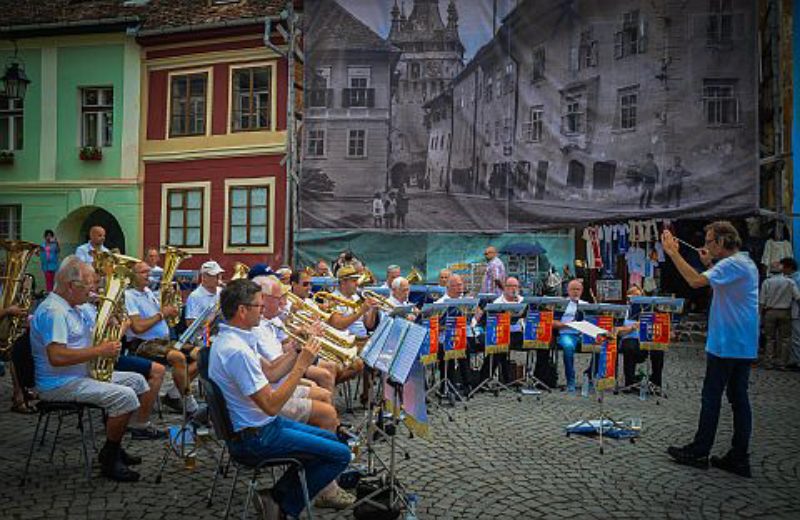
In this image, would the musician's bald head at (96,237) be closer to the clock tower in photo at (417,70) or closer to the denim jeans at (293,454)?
the denim jeans at (293,454)

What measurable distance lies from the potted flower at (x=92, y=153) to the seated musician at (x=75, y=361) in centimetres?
1599

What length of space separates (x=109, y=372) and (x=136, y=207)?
1536cm

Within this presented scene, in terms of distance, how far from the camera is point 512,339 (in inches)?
375

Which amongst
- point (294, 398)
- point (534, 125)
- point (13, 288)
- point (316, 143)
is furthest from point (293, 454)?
point (316, 143)

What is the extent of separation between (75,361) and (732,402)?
17.5ft

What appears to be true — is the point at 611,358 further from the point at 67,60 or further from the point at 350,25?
the point at 67,60

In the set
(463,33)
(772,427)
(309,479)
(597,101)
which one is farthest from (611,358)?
(463,33)

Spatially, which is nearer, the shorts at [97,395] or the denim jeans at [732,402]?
the shorts at [97,395]

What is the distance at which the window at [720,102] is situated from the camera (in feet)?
47.6

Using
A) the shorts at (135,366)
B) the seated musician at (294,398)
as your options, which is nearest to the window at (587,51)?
the seated musician at (294,398)

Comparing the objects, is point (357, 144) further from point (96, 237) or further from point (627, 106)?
point (96, 237)

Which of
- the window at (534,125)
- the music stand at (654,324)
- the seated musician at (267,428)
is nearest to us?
the seated musician at (267,428)

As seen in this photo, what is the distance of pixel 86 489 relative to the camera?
5141 millimetres

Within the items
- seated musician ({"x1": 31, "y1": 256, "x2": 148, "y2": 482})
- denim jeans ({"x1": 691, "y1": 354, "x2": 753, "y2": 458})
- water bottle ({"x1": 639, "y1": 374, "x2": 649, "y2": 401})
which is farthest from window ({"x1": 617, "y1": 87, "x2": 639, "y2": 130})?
seated musician ({"x1": 31, "y1": 256, "x2": 148, "y2": 482})
